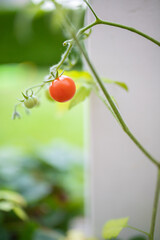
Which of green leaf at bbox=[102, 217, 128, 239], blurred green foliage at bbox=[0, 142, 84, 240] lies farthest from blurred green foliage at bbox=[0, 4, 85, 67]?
green leaf at bbox=[102, 217, 128, 239]

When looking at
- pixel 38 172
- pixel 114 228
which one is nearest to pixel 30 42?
pixel 38 172

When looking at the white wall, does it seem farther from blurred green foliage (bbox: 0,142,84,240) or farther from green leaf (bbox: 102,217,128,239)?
blurred green foliage (bbox: 0,142,84,240)

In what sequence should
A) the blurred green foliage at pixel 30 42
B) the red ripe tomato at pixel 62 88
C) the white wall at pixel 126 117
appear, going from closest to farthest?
the red ripe tomato at pixel 62 88
the white wall at pixel 126 117
the blurred green foliage at pixel 30 42

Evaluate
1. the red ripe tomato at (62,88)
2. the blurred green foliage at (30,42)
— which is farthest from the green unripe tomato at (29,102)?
the blurred green foliage at (30,42)

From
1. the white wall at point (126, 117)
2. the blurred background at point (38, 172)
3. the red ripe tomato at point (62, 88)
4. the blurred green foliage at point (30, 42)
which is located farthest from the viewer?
the blurred green foliage at point (30, 42)

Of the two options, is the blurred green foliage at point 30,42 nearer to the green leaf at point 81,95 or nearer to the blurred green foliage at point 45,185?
the blurred green foliage at point 45,185

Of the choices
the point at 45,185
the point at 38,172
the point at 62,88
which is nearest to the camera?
the point at 62,88

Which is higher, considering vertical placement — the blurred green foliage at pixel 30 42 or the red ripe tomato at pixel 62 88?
the blurred green foliage at pixel 30 42

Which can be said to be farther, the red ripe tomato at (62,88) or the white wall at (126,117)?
the white wall at (126,117)

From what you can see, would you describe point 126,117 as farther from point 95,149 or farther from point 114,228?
point 114,228
